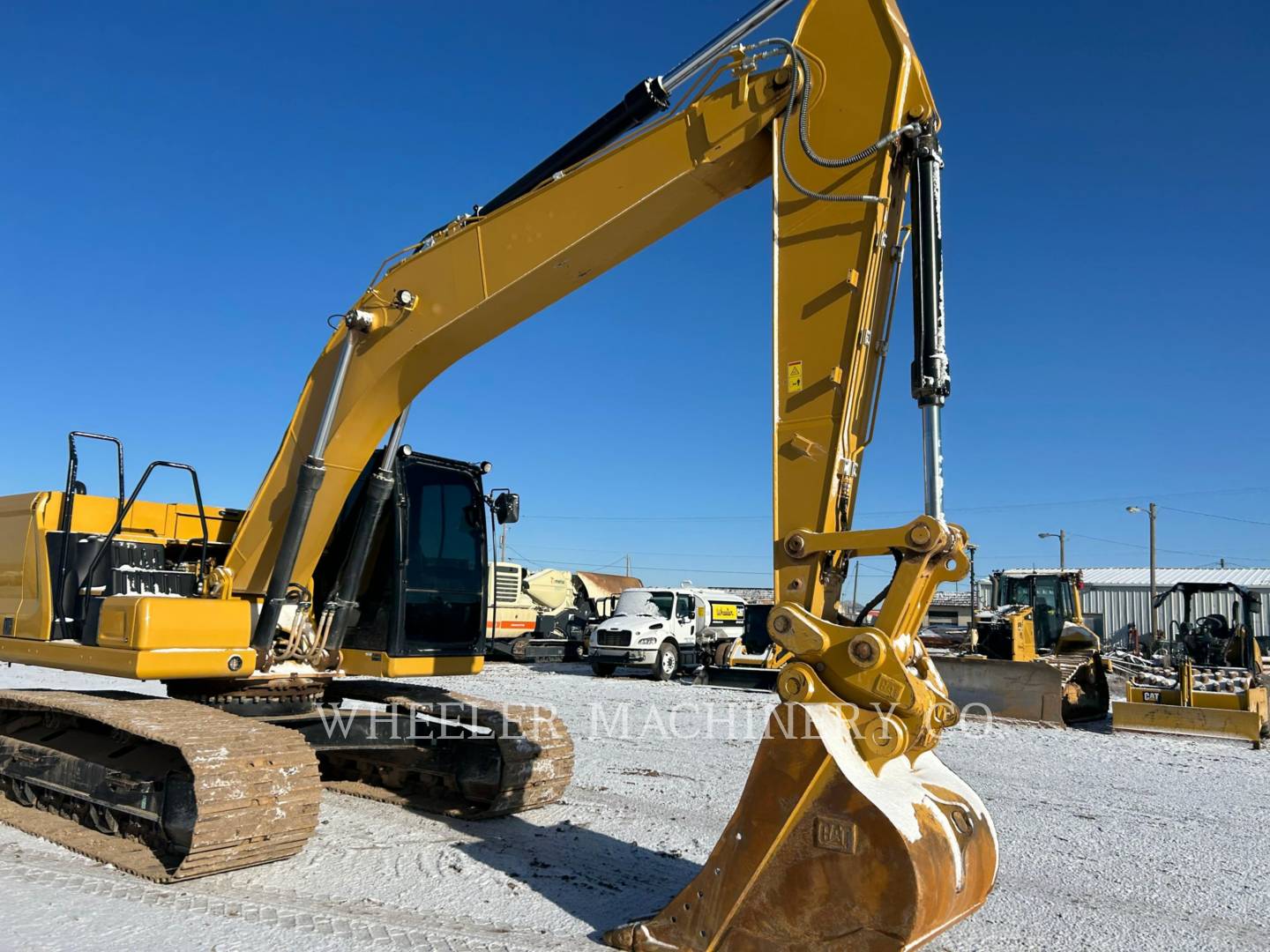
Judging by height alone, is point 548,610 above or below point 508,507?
below

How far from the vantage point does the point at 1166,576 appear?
50.8 metres

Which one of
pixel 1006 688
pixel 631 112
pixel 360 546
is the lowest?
pixel 1006 688

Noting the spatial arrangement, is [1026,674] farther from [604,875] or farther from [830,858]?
[830,858]

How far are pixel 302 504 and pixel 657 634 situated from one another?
14638 mm

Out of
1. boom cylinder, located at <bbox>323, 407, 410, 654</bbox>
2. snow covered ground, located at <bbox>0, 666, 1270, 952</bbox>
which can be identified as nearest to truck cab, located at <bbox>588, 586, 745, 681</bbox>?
snow covered ground, located at <bbox>0, 666, 1270, 952</bbox>

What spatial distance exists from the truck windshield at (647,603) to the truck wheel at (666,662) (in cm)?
79

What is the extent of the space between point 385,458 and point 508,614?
20.6m

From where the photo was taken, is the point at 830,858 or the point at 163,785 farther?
the point at 163,785

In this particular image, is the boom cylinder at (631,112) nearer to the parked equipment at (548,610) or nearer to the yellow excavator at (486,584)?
the yellow excavator at (486,584)

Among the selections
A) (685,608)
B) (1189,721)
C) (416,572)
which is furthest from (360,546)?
(685,608)

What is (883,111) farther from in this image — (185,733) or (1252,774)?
(1252,774)

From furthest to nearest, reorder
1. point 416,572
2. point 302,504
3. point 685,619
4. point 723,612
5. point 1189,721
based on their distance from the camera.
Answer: point 723,612
point 685,619
point 1189,721
point 416,572
point 302,504

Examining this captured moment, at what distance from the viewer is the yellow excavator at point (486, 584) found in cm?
404

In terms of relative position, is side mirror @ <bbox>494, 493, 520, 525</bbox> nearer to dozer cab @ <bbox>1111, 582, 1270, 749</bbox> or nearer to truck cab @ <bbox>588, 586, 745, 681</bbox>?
dozer cab @ <bbox>1111, 582, 1270, 749</bbox>
